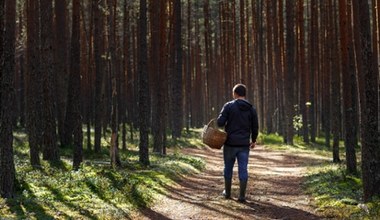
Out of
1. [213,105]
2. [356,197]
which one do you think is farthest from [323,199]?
[213,105]

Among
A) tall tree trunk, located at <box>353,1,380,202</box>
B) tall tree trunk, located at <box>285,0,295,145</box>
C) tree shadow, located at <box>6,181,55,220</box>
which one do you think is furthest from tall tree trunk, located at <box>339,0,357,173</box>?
tall tree trunk, located at <box>285,0,295,145</box>

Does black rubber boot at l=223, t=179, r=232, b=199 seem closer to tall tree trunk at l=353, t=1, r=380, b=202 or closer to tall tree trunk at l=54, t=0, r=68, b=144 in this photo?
tall tree trunk at l=353, t=1, r=380, b=202

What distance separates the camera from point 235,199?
1023 centimetres

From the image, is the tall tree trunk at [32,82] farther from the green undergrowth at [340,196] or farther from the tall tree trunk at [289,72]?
the tall tree trunk at [289,72]

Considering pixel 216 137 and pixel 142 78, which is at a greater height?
pixel 142 78

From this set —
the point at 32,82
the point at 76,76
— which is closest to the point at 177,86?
the point at 32,82

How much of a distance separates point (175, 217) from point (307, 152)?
1667 cm

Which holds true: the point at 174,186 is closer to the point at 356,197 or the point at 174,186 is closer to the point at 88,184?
the point at 88,184

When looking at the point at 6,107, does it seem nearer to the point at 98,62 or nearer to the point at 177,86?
the point at 98,62

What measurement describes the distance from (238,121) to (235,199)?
1706 millimetres

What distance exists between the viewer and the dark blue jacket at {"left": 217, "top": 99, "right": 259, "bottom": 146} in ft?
32.2

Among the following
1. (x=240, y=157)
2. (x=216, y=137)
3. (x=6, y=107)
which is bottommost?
(x=240, y=157)

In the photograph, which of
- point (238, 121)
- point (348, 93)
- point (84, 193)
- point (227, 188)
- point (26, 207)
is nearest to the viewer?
point (26, 207)

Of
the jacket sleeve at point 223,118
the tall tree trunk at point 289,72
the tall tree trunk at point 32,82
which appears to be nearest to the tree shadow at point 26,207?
the jacket sleeve at point 223,118
